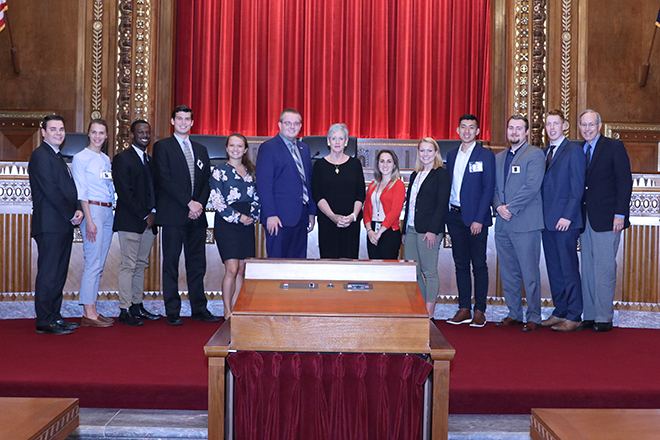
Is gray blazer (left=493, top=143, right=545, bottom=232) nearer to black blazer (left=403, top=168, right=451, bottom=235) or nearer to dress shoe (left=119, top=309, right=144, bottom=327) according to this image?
black blazer (left=403, top=168, right=451, bottom=235)

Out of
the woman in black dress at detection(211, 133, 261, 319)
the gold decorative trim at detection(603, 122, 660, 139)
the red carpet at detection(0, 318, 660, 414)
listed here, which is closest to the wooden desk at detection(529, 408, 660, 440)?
the red carpet at detection(0, 318, 660, 414)

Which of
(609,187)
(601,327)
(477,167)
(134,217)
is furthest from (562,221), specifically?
(134,217)

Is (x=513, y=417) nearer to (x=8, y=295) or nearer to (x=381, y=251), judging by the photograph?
(x=381, y=251)

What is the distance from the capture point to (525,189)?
3.86 meters

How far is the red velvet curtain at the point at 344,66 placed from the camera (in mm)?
7594

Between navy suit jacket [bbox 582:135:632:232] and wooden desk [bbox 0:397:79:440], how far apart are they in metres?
3.22

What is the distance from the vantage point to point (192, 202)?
382cm

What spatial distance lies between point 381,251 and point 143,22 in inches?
158

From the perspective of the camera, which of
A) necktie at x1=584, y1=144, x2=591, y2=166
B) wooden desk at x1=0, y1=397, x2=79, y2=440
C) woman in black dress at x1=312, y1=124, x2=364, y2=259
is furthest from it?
necktie at x1=584, y1=144, x2=591, y2=166

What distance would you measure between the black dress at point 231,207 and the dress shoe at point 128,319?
720mm

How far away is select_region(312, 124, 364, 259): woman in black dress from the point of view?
3.72 metres

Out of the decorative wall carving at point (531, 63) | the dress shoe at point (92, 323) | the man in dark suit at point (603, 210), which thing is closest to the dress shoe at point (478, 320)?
the man in dark suit at point (603, 210)

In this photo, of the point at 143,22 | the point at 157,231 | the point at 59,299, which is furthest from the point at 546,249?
Result: the point at 143,22

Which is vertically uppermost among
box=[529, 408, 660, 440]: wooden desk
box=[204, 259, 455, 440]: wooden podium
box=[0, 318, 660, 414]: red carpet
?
box=[204, 259, 455, 440]: wooden podium
